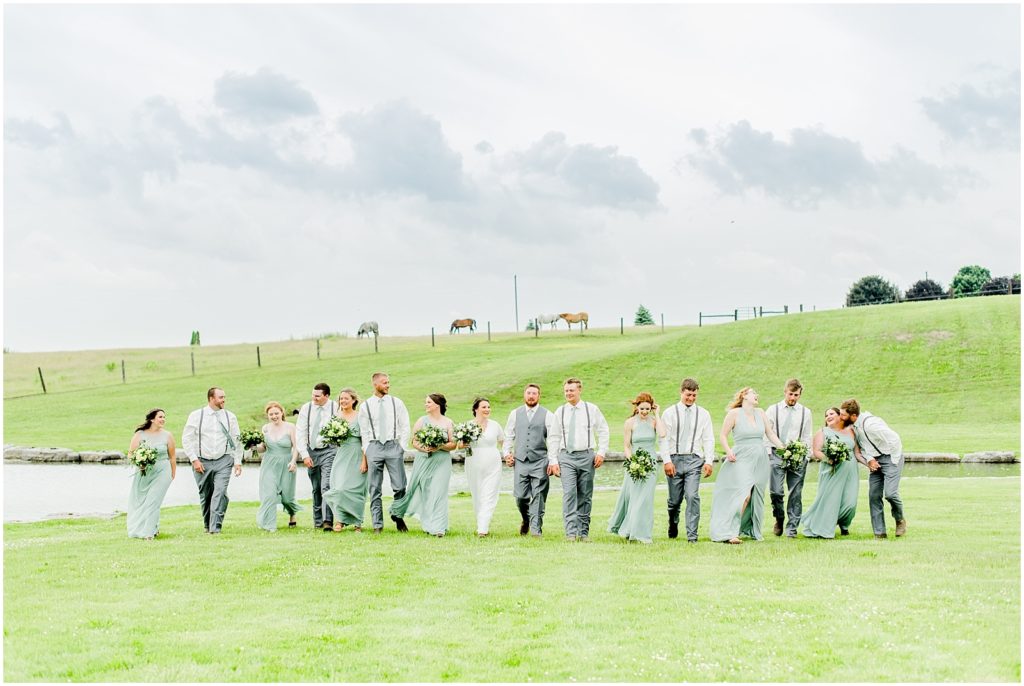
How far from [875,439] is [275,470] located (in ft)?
33.9

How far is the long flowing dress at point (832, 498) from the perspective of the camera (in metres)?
15.7

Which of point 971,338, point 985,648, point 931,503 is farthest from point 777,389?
point 985,648

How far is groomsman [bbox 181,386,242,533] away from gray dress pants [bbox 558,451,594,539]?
5644 millimetres

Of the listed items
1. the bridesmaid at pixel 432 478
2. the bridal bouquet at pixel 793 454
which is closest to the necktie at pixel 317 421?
the bridesmaid at pixel 432 478

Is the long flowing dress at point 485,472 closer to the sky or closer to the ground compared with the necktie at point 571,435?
closer to the ground

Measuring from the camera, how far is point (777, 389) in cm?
5241

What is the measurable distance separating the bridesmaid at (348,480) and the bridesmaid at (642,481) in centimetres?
454

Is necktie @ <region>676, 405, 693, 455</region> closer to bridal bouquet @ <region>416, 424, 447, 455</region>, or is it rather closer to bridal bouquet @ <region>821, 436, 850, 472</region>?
bridal bouquet @ <region>821, 436, 850, 472</region>

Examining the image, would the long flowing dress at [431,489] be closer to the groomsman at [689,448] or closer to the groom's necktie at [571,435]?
the groom's necktie at [571,435]

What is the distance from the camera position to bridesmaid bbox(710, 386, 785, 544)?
15.1 metres

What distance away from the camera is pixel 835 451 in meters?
15.6

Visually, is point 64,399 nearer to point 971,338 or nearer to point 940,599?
point 971,338

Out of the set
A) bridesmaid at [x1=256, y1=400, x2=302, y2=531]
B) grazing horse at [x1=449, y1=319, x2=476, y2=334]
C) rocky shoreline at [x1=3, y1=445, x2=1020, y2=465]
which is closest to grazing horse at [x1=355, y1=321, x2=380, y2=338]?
Result: grazing horse at [x1=449, y1=319, x2=476, y2=334]

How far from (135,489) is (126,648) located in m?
8.22
